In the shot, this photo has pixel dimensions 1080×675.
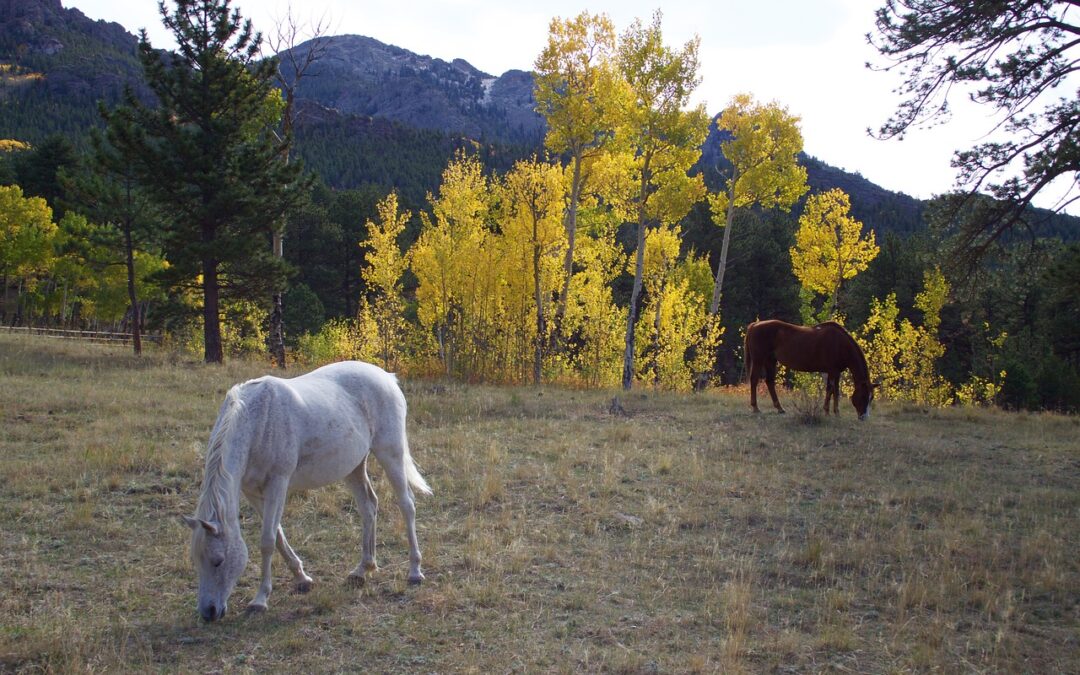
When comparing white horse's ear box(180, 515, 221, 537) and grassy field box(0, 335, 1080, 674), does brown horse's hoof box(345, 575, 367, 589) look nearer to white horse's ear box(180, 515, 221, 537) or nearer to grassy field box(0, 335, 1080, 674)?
grassy field box(0, 335, 1080, 674)

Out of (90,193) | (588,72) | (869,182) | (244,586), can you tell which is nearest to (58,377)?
(90,193)

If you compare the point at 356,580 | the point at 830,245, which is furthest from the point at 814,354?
the point at 830,245

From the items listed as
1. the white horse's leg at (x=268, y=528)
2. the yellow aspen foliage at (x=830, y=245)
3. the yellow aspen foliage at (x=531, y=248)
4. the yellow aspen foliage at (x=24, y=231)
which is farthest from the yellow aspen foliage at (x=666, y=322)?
the yellow aspen foliage at (x=24, y=231)

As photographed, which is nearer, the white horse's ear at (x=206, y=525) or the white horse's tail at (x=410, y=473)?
the white horse's ear at (x=206, y=525)

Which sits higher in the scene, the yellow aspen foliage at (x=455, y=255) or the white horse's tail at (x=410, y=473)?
the yellow aspen foliage at (x=455, y=255)

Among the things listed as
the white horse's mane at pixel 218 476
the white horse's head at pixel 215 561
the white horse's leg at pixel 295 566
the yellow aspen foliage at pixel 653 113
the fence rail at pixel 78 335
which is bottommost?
the fence rail at pixel 78 335

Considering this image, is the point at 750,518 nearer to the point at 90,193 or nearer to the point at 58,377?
the point at 58,377

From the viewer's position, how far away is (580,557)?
19.1 ft

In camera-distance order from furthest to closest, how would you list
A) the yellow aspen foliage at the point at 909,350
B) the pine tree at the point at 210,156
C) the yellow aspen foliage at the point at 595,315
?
the yellow aspen foliage at the point at 909,350, the yellow aspen foliage at the point at 595,315, the pine tree at the point at 210,156

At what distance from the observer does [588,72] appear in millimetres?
19016

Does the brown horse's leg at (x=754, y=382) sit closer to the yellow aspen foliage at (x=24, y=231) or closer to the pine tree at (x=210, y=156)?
the pine tree at (x=210, y=156)

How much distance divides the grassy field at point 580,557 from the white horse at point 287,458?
36 centimetres

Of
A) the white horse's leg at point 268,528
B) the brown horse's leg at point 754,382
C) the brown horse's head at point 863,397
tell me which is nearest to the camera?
the white horse's leg at point 268,528

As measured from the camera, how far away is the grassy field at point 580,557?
4.09m
